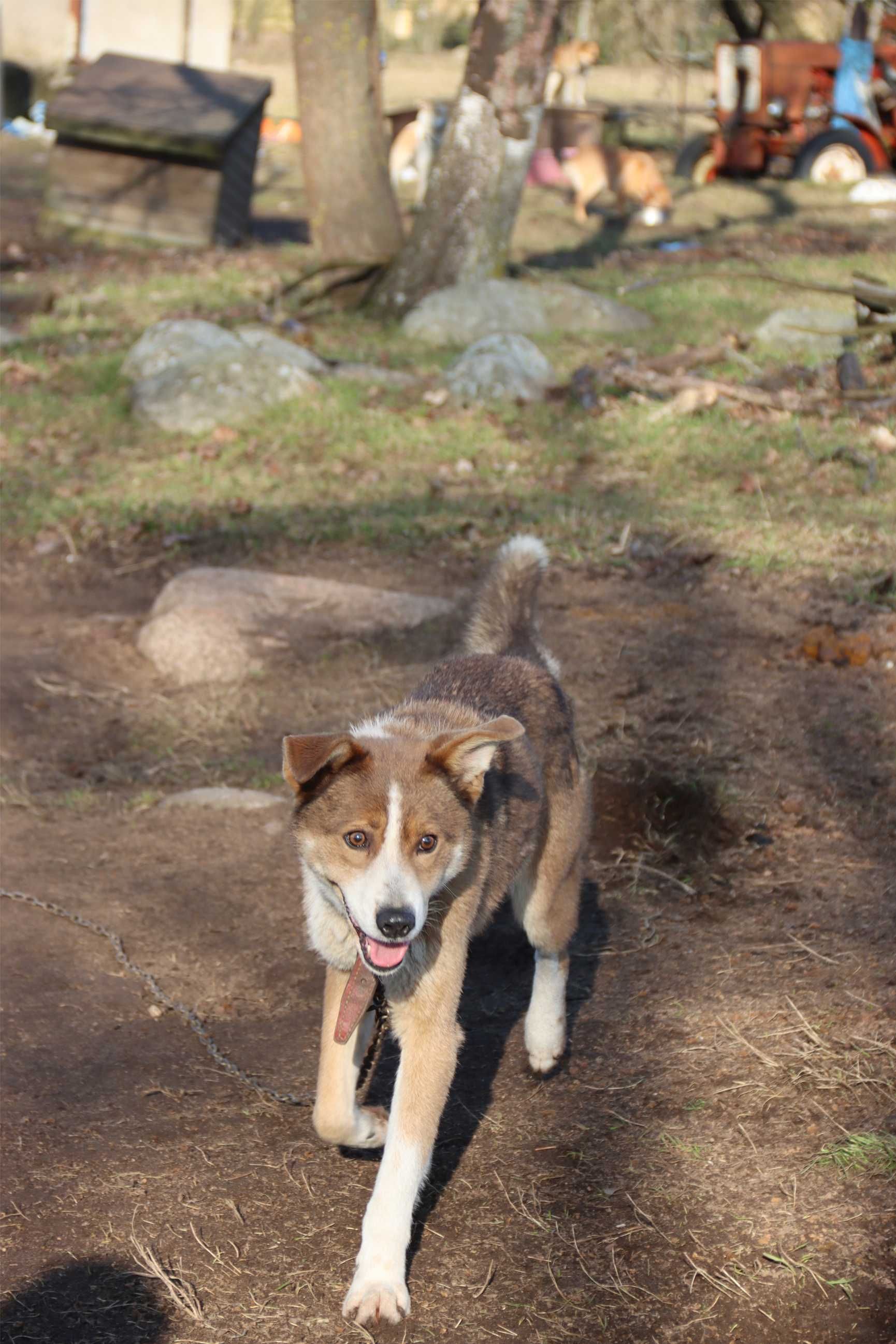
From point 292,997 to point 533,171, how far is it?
22433 mm

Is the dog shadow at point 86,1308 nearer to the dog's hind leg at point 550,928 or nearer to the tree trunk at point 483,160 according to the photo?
the dog's hind leg at point 550,928

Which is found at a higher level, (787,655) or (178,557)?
(787,655)

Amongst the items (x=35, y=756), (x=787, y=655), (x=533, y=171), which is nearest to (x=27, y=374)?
(x=35, y=756)

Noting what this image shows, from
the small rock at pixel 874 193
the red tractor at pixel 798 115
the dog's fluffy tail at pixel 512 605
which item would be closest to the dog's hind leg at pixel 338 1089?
the dog's fluffy tail at pixel 512 605

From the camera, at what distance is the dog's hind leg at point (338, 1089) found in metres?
3.71

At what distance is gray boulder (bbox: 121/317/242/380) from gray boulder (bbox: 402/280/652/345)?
212 centimetres

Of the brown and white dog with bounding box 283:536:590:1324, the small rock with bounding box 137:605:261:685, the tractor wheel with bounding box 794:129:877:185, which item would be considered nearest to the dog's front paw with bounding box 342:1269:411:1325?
the brown and white dog with bounding box 283:536:590:1324

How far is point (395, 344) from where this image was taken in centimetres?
1238

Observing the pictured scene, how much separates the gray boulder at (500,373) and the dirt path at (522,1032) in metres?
4.13

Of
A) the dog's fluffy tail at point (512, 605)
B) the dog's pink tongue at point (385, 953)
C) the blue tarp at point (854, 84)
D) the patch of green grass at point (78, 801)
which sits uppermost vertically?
the blue tarp at point (854, 84)

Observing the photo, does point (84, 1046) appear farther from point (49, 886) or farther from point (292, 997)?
point (49, 886)

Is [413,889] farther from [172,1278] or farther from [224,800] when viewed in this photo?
[224,800]

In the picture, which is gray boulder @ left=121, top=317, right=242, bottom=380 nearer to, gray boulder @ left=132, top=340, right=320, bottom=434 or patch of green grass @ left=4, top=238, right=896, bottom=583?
gray boulder @ left=132, top=340, right=320, bottom=434

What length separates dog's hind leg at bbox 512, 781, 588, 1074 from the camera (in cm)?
429
